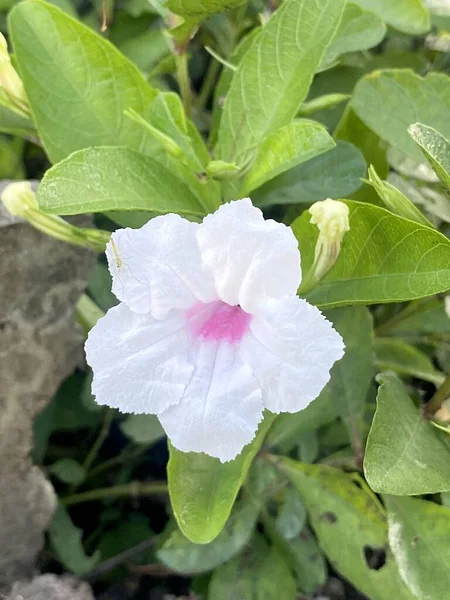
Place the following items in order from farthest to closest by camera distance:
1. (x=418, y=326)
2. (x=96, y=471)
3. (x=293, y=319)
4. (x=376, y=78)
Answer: (x=96, y=471)
(x=418, y=326)
(x=376, y=78)
(x=293, y=319)

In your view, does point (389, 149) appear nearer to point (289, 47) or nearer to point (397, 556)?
point (289, 47)

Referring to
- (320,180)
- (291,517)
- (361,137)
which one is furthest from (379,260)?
(291,517)

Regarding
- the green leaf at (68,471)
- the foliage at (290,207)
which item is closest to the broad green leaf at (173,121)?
the foliage at (290,207)

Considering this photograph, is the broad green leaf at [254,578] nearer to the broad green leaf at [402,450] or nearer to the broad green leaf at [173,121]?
the broad green leaf at [402,450]

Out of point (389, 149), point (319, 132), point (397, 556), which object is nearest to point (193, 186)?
point (319, 132)

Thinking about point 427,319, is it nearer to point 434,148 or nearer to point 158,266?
point 434,148

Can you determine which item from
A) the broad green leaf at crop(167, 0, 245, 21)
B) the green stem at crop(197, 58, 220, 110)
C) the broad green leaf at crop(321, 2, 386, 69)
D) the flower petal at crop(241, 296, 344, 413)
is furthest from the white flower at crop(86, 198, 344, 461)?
the green stem at crop(197, 58, 220, 110)
